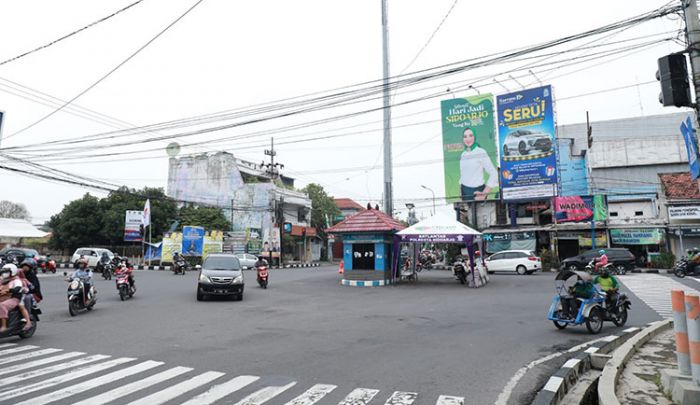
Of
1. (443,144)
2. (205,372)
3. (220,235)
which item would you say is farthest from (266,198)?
(205,372)

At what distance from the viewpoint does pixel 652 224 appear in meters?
30.5

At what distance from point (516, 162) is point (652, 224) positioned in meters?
10.2

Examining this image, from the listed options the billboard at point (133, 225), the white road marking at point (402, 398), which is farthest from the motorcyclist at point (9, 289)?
the billboard at point (133, 225)

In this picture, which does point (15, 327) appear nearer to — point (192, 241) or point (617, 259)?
point (617, 259)

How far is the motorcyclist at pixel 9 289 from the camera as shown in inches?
315

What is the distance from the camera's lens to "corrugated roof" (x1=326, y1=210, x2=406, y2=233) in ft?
70.6

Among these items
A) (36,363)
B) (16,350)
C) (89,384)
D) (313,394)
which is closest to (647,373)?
(313,394)

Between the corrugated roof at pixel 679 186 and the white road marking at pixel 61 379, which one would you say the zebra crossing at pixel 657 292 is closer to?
the white road marking at pixel 61 379

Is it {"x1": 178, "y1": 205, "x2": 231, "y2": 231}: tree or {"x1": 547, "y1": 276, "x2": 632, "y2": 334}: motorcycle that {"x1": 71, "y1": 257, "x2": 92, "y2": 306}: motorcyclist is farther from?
{"x1": 178, "y1": 205, "x2": 231, "y2": 231}: tree

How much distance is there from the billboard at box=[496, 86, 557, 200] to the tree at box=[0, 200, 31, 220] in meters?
Answer: 63.7

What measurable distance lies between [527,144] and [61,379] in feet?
115

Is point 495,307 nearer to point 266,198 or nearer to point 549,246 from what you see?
point 549,246

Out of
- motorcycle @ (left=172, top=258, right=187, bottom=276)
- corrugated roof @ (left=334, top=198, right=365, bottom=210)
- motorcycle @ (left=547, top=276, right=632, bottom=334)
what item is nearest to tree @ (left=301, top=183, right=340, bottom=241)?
corrugated roof @ (left=334, top=198, right=365, bottom=210)

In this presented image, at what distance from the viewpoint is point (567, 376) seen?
5.50 metres
